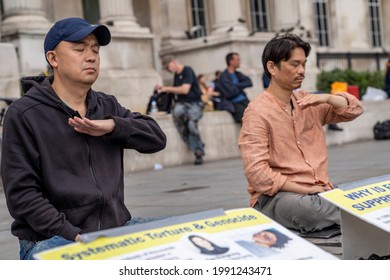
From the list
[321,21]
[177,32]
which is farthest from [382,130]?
[321,21]

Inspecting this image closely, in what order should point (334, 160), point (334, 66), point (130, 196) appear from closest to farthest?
point (130, 196) < point (334, 160) < point (334, 66)

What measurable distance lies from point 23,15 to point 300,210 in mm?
11784

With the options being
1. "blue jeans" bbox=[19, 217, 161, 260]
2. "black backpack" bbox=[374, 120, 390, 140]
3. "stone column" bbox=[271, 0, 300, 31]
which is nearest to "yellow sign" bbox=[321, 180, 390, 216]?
"blue jeans" bbox=[19, 217, 161, 260]

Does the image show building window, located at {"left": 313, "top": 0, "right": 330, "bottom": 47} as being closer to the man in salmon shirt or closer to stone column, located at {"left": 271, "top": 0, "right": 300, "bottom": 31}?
stone column, located at {"left": 271, "top": 0, "right": 300, "bottom": 31}

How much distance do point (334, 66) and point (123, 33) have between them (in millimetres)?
7291

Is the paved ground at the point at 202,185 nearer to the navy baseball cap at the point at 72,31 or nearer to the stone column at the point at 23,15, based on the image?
the navy baseball cap at the point at 72,31

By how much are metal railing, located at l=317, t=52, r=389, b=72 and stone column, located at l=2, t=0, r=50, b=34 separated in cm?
836

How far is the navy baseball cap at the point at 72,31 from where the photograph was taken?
13.1ft

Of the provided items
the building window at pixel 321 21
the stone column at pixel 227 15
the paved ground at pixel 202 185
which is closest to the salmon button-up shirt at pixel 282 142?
the paved ground at pixel 202 185

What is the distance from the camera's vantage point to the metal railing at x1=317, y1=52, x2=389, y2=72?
22.4 m

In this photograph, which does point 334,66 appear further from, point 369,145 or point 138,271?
point 138,271

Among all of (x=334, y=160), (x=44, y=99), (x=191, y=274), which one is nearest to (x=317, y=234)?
(x=44, y=99)

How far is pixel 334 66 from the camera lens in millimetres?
22641

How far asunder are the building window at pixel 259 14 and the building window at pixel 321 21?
262 centimetres
